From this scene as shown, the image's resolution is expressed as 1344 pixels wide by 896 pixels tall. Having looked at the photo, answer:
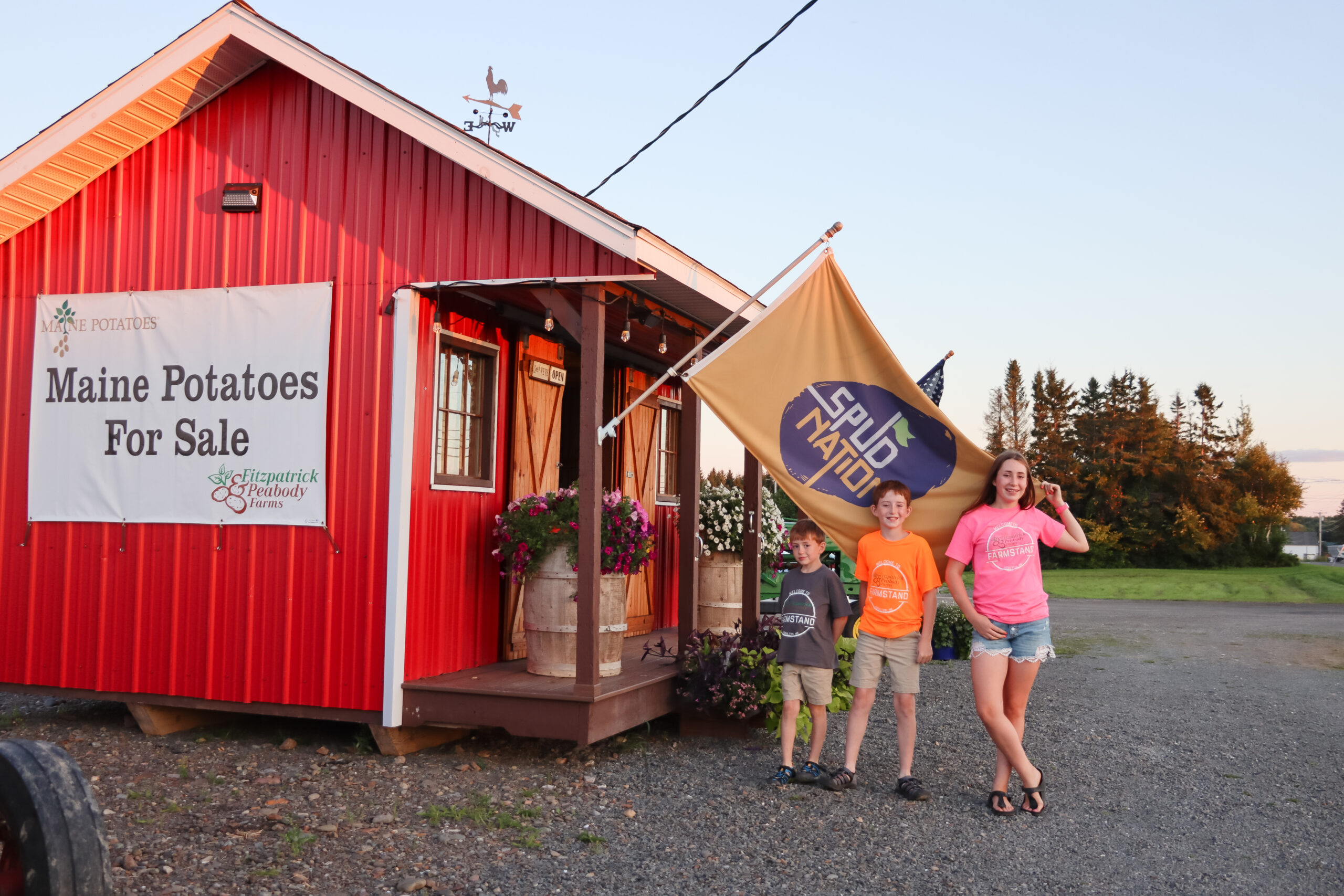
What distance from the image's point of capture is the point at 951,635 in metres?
12.3

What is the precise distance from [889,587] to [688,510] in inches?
75.9

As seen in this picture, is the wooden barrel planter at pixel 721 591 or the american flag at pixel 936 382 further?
the american flag at pixel 936 382

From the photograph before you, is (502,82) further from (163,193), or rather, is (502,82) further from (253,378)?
(253,378)

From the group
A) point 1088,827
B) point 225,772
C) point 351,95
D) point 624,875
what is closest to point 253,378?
point 351,95

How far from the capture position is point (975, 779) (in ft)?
20.3

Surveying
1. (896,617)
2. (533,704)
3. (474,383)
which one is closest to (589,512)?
(533,704)

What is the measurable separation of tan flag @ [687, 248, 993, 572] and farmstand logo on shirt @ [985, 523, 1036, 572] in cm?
38

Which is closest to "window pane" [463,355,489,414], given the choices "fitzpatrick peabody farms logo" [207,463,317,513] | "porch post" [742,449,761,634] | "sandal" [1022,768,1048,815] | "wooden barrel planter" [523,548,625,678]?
"fitzpatrick peabody farms logo" [207,463,317,513]

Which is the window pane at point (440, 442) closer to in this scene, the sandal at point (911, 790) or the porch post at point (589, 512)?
the porch post at point (589, 512)

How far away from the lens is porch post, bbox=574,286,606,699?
6098 millimetres

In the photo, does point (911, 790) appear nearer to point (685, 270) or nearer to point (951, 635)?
point (685, 270)

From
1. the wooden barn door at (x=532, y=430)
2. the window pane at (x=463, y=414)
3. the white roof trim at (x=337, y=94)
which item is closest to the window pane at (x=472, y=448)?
the window pane at (x=463, y=414)

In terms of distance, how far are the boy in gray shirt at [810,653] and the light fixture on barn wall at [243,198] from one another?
4.19 m

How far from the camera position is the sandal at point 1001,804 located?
5.39m
